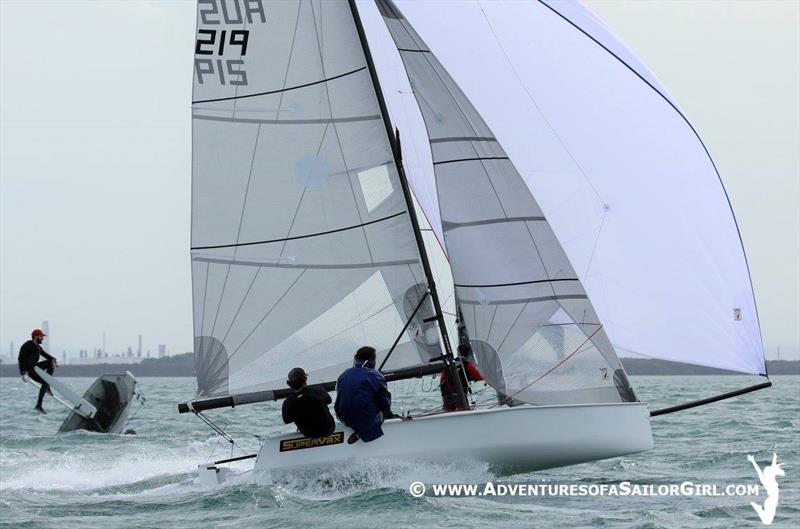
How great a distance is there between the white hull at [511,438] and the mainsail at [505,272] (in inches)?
23.8

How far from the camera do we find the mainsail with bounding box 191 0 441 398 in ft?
34.6

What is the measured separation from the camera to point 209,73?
10.7m

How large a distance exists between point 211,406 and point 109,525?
7.62 feet

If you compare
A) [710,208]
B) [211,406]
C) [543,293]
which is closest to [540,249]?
[543,293]

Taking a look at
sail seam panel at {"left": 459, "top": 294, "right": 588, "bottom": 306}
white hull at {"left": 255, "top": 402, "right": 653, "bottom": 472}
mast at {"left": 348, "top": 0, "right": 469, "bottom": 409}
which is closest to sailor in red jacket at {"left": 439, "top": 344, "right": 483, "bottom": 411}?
mast at {"left": 348, "top": 0, "right": 469, "bottom": 409}

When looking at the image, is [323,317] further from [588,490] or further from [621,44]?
[621,44]

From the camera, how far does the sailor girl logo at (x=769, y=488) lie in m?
7.98

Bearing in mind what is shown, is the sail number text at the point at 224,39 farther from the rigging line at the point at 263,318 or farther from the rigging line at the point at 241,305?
the rigging line at the point at 263,318

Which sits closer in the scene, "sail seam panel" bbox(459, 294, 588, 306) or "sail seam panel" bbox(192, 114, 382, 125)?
"sail seam panel" bbox(459, 294, 588, 306)

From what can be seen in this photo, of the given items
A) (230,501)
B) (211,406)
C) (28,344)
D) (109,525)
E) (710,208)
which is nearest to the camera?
(109,525)

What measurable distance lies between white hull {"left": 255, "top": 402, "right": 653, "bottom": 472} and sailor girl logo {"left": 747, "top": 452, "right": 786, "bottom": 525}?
1116 millimetres

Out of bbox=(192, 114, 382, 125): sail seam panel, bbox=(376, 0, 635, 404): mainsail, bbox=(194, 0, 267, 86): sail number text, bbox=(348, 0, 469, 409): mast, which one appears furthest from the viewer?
bbox=(194, 0, 267, 86): sail number text

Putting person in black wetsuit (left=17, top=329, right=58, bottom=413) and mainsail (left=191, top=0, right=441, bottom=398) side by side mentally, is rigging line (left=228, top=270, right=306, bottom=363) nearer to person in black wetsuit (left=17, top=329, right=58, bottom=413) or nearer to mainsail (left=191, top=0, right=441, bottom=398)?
mainsail (left=191, top=0, right=441, bottom=398)

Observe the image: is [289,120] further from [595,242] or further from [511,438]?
[511,438]
